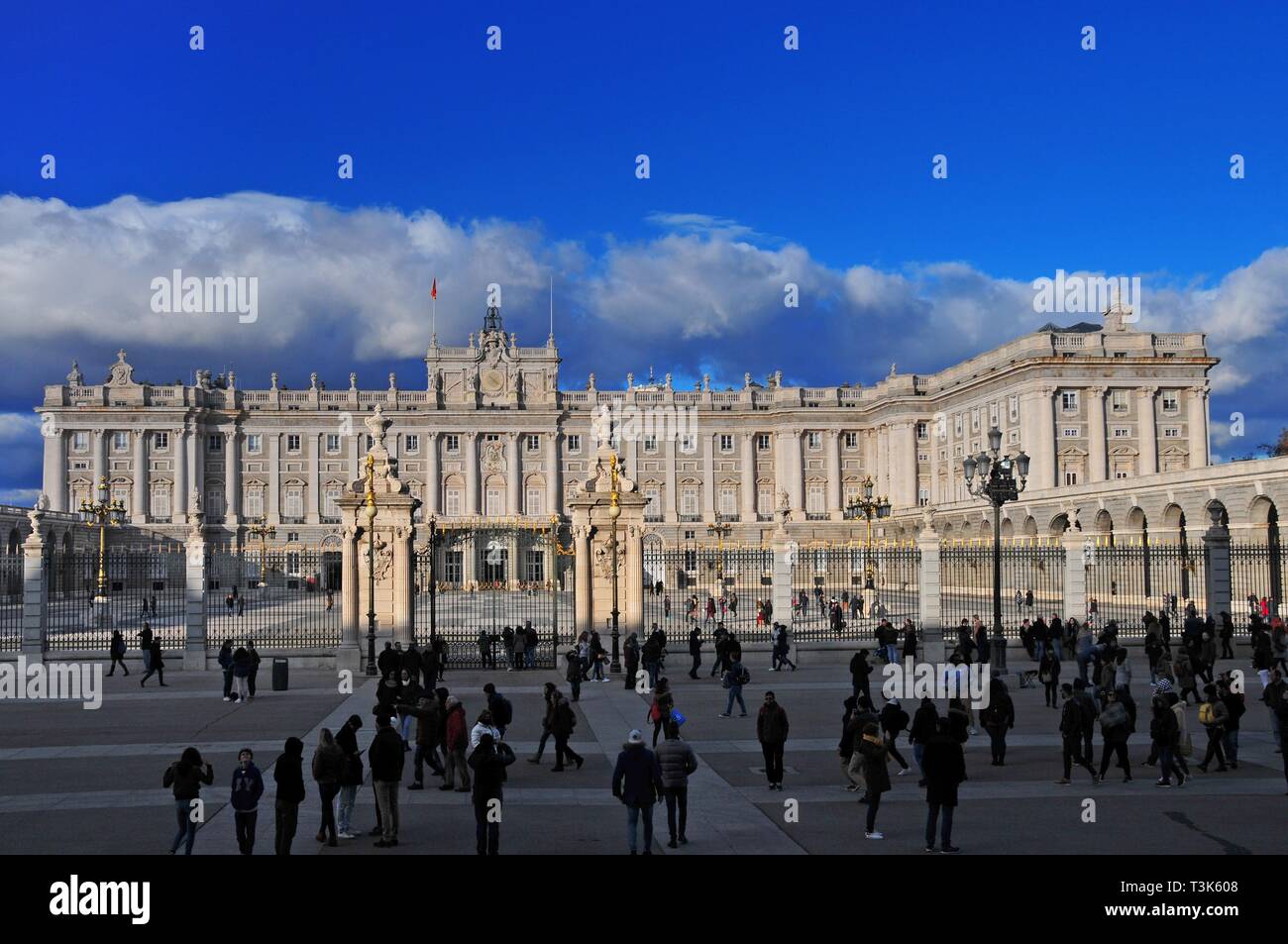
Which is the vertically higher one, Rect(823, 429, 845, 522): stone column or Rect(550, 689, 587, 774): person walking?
Rect(823, 429, 845, 522): stone column

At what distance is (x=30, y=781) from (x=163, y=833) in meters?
4.04

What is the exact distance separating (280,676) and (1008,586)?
49.4 metres

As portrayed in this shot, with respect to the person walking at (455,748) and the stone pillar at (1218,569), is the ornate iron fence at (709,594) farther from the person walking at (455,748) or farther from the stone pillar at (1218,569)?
the person walking at (455,748)

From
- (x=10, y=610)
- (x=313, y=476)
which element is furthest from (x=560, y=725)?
(x=313, y=476)

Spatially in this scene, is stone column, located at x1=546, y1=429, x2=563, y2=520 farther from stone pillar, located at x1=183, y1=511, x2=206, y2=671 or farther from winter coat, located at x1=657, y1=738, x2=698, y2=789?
winter coat, located at x1=657, y1=738, x2=698, y2=789

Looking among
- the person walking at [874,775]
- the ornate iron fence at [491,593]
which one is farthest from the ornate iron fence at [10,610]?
the person walking at [874,775]

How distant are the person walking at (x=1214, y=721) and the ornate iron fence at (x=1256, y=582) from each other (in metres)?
18.3

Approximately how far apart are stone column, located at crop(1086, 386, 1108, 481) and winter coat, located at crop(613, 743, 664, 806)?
73571 mm

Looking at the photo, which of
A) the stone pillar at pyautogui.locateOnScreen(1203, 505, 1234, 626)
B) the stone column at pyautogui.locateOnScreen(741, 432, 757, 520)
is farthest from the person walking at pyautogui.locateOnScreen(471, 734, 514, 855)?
the stone column at pyautogui.locateOnScreen(741, 432, 757, 520)

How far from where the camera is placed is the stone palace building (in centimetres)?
10119
